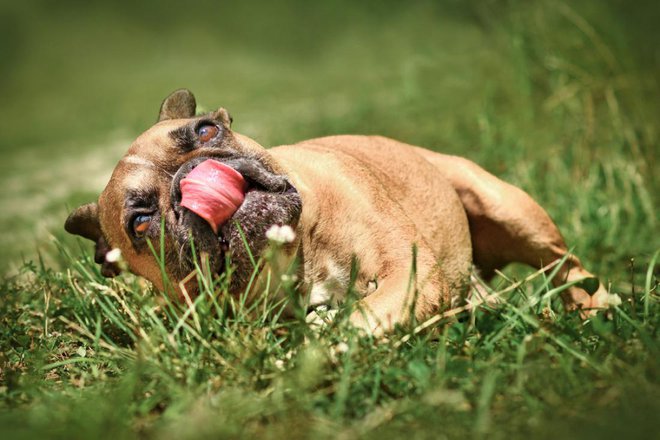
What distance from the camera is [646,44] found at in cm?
624

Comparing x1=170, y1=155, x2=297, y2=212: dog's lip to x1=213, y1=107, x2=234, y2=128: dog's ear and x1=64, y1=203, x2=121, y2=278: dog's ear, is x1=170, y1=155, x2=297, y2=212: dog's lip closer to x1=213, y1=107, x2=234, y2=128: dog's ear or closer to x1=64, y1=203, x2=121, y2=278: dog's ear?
x1=213, y1=107, x2=234, y2=128: dog's ear

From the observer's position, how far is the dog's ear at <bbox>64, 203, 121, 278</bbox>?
11.6 ft

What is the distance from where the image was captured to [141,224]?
3.08m

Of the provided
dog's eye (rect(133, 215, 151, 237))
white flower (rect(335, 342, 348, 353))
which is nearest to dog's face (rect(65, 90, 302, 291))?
dog's eye (rect(133, 215, 151, 237))

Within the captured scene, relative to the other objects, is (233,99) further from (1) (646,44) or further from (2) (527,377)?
(2) (527,377)

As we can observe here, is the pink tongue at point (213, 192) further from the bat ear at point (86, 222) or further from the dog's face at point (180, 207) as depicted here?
the bat ear at point (86, 222)

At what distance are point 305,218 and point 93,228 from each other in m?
1.24

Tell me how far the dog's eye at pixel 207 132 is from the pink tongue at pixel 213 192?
32 centimetres

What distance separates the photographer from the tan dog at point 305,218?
2.89 metres

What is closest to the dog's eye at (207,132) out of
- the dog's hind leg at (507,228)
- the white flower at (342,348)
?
the white flower at (342,348)

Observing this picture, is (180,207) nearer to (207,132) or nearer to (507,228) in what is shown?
(207,132)

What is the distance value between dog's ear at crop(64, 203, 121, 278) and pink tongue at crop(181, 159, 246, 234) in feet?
2.92

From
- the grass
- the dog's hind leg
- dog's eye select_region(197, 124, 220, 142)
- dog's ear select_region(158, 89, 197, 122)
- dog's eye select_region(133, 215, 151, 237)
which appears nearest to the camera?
the grass

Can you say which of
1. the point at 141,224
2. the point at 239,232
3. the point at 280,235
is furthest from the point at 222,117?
the point at 280,235
